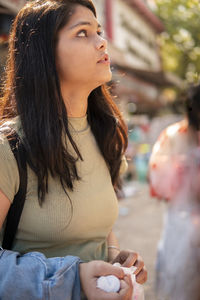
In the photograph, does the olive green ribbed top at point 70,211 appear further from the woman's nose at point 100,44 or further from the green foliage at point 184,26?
the green foliage at point 184,26

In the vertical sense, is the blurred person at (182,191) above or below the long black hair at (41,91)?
below

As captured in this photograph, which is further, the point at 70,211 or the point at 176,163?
the point at 176,163

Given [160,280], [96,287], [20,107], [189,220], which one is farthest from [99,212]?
[160,280]

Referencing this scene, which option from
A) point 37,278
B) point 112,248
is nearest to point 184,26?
point 112,248

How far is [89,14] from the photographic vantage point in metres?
1.39

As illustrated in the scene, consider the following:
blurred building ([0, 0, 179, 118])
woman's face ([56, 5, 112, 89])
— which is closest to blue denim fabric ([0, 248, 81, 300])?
woman's face ([56, 5, 112, 89])

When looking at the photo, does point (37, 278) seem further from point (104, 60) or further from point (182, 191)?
point (182, 191)

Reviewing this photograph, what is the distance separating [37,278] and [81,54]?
28.4 inches

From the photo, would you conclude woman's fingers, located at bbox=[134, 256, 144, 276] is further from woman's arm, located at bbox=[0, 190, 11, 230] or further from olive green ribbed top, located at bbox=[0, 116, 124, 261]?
woman's arm, located at bbox=[0, 190, 11, 230]

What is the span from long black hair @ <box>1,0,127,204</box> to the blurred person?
0.93 meters

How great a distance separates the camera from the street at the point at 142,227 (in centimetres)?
386

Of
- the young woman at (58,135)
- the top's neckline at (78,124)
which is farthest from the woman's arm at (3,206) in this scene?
the top's neckline at (78,124)

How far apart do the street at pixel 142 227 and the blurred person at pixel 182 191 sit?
765mm

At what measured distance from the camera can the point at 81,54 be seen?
4.30 ft
